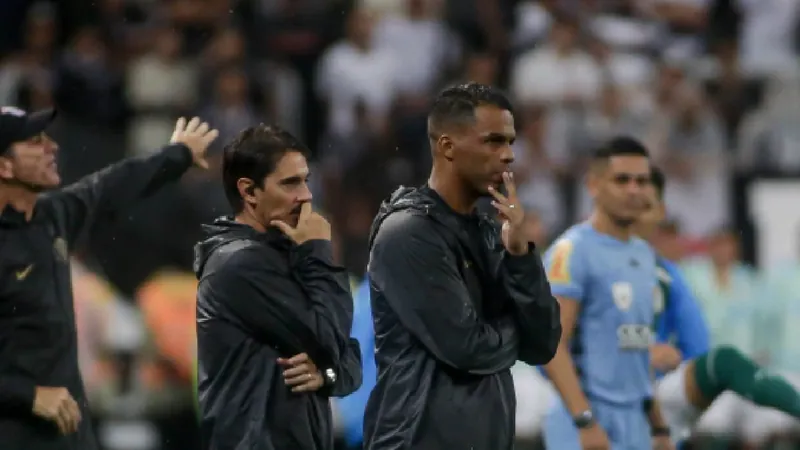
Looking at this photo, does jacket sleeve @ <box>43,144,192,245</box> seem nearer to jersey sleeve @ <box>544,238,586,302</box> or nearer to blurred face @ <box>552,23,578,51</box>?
jersey sleeve @ <box>544,238,586,302</box>

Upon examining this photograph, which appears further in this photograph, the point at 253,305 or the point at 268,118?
the point at 268,118

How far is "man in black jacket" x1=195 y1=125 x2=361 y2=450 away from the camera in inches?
225

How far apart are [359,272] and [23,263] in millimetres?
5759

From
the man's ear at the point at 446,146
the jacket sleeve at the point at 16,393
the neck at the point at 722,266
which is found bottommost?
the neck at the point at 722,266

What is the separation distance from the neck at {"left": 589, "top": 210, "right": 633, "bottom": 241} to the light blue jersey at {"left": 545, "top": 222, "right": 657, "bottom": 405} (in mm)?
138

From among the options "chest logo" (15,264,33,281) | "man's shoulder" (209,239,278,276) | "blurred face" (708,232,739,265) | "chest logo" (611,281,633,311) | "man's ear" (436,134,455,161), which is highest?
"man's ear" (436,134,455,161)

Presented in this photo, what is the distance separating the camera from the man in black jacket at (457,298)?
5.61 metres

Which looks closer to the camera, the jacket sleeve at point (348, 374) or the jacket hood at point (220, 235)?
the jacket sleeve at point (348, 374)

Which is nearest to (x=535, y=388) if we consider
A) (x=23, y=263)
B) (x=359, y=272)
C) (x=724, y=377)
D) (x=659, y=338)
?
(x=359, y=272)

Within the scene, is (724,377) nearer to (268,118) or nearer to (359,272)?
(359,272)

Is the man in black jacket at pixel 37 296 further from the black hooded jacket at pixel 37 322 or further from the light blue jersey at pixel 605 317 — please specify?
the light blue jersey at pixel 605 317

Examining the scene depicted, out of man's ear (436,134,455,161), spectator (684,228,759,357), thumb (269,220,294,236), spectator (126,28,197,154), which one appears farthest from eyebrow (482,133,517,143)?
spectator (126,28,197,154)

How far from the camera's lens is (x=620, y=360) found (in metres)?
7.88

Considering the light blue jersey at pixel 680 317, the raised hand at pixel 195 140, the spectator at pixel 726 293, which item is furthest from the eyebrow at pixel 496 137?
the spectator at pixel 726 293
